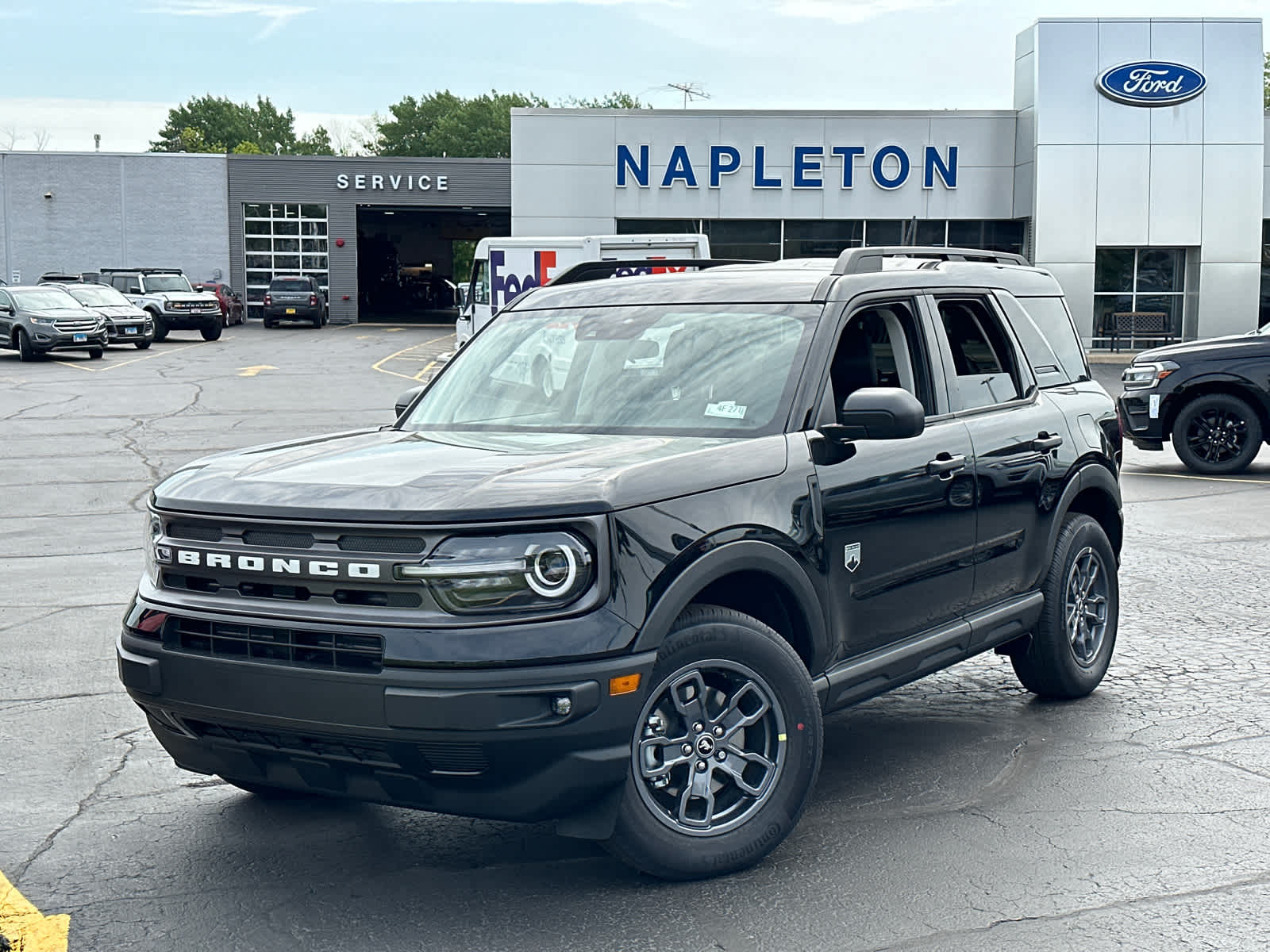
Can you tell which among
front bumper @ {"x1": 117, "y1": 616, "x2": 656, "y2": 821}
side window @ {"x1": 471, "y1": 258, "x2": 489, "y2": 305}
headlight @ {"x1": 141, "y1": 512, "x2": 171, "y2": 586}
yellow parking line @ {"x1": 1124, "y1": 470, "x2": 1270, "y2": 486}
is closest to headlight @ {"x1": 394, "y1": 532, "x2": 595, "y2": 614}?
front bumper @ {"x1": 117, "y1": 616, "x2": 656, "y2": 821}

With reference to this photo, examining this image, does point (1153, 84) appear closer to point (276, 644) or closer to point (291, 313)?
point (291, 313)

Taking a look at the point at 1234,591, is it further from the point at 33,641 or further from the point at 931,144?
the point at 931,144

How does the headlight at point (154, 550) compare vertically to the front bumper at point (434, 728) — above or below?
→ above

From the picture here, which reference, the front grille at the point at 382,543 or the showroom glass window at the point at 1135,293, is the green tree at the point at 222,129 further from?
the front grille at the point at 382,543

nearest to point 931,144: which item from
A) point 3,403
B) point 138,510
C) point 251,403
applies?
point 251,403

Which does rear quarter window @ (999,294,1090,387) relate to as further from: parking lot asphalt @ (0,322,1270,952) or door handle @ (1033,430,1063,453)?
parking lot asphalt @ (0,322,1270,952)

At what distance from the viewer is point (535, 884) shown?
4.30m

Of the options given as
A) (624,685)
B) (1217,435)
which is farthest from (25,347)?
(624,685)

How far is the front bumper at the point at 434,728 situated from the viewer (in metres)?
3.76

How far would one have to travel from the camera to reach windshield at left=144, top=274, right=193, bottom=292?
43.2 metres

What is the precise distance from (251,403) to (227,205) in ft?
114

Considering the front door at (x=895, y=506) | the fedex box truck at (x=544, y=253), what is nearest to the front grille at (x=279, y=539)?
the front door at (x=895, y=506)

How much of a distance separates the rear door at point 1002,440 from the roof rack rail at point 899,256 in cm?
30

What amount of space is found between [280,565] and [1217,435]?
1291 cm
